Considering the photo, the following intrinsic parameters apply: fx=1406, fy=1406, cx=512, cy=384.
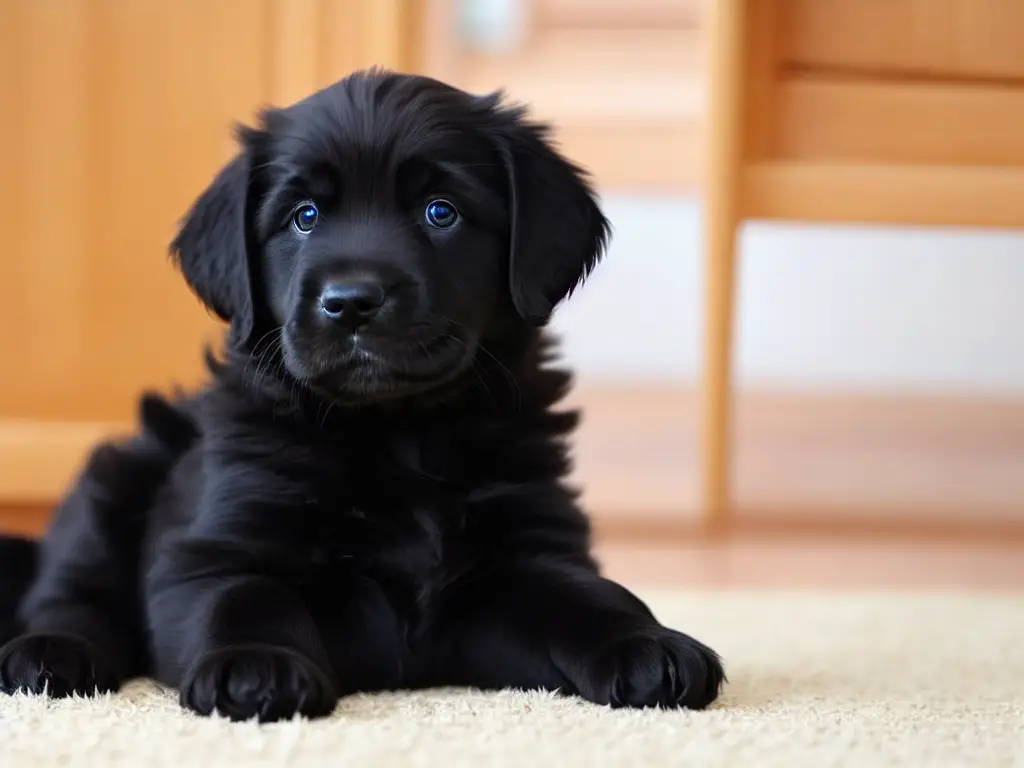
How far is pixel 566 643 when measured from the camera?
1.35 m

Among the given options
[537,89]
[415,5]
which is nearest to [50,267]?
[415,5]

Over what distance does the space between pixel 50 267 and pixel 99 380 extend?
223mm

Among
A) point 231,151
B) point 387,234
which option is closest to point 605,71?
point 231,151

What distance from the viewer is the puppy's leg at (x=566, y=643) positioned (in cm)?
127

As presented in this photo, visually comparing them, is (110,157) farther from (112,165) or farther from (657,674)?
(657,674)

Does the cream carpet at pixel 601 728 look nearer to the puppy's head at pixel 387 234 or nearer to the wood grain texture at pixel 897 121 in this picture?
the puppy's head at pixel 387 234

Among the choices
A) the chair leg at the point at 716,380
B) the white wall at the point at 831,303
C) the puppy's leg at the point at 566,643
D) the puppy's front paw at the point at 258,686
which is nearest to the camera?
the puppy's front paw at the point at 258,686

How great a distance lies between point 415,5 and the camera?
2654mm

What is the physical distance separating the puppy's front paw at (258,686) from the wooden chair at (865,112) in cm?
153

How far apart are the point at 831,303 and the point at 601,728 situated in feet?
13.3

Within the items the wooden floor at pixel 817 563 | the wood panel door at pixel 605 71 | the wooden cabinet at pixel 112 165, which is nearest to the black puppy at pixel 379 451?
the wooden floor at pixel 817 563

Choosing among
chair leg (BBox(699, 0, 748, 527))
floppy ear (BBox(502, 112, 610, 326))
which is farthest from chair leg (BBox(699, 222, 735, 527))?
floppy ear (BBox(502, 112, 610, 326))

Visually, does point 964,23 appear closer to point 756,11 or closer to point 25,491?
point 756,11

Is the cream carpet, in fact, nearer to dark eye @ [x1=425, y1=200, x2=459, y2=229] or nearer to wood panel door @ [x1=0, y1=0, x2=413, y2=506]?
dark eye @ [x1=425, y1=200, x2=459, y2=229]
